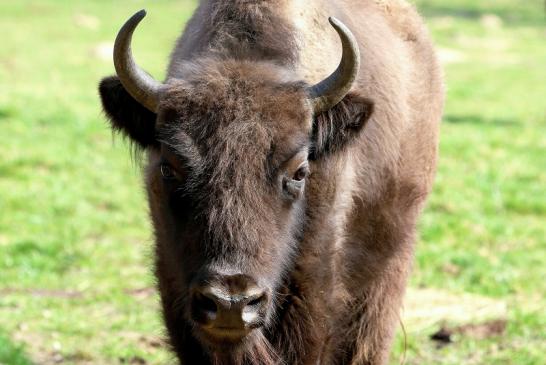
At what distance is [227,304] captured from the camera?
14.4 ft

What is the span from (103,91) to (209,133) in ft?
2.71

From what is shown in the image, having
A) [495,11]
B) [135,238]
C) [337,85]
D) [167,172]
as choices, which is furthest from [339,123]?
[495,11]

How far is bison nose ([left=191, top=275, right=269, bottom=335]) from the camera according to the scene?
4.39 meters

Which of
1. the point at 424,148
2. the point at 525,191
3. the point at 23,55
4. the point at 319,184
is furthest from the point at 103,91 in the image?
the point at 23,55

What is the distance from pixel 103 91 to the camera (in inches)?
205

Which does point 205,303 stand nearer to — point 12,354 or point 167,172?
point 167,172

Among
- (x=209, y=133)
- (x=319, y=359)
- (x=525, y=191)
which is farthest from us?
(x=525, y=191)

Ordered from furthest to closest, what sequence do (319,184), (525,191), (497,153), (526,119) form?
1. (526,119)
2. (497,153)
3. (525,191)
4. (319,184)

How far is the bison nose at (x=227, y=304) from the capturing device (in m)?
4.39

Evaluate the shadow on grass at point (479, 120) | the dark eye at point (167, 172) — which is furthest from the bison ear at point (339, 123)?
the shadow on grass at point (479, 120)

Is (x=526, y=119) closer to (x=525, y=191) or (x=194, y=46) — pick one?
(x=525, y=191)

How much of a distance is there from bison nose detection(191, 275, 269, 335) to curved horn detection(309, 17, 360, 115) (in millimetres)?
982

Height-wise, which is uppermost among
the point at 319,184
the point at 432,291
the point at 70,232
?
the point at 319,184

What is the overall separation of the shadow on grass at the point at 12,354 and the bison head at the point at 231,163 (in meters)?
2.27
